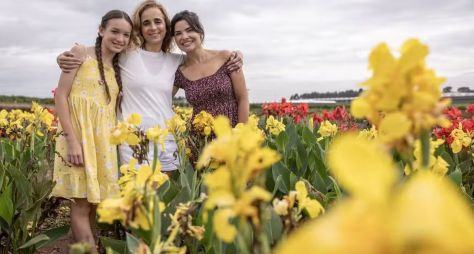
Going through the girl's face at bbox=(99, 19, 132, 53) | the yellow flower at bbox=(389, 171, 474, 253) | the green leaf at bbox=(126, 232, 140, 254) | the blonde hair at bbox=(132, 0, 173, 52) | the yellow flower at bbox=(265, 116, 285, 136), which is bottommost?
the green leaf at bbox=(126, 232, 140, 254)

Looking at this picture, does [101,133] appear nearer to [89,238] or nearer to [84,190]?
[84,190]

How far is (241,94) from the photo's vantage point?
3.77m

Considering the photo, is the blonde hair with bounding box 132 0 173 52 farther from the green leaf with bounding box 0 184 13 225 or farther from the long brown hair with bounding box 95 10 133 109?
the green leaf with bounding box 0 184 13 225

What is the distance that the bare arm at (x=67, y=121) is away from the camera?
3.07 metres

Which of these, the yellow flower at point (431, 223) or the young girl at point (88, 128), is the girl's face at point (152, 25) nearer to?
the young girl at point (88, 128)

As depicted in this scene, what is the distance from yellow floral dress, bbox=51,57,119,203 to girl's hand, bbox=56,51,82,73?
0.18 feet

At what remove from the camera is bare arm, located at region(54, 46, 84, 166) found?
3.07 metres

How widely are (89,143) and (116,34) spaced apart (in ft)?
2.20

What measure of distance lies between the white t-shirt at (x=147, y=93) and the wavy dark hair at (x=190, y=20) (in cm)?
28

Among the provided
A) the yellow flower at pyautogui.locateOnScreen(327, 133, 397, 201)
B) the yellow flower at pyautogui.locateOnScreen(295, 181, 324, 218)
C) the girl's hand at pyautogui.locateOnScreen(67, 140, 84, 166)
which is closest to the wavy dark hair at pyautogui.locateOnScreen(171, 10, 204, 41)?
the girl's hand at pyautogui.locateOnScreen(67, 140, 84, 166)

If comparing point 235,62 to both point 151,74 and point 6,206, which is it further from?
point 6,206

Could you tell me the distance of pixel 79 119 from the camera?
3.14 m

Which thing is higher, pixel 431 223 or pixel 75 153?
pixel 431 223

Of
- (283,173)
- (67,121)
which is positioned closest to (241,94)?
(283,173)
